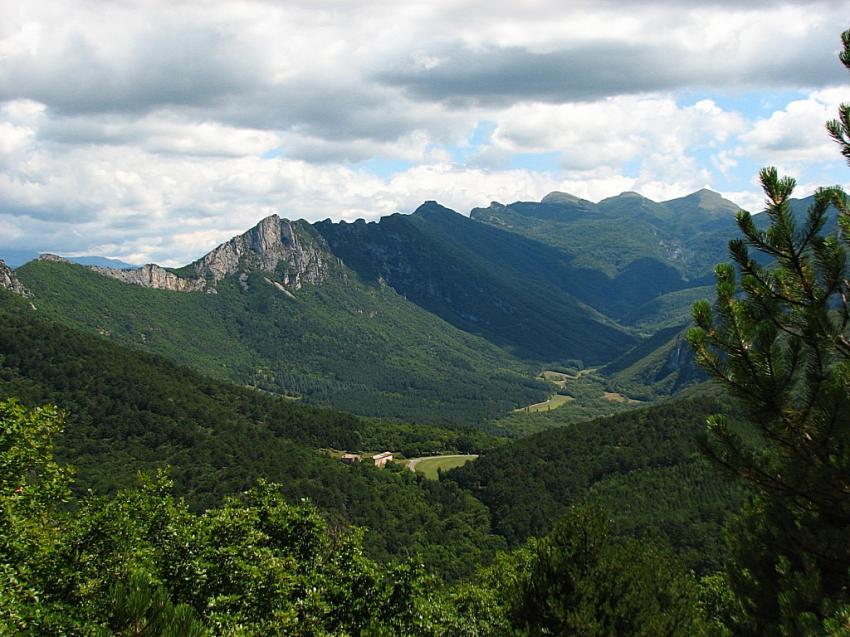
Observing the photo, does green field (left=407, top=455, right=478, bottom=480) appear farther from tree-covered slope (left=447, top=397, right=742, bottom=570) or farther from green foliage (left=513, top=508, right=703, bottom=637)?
green foliage (left=513, top=508, right=703, bottom=637)

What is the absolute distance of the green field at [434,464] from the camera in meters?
168

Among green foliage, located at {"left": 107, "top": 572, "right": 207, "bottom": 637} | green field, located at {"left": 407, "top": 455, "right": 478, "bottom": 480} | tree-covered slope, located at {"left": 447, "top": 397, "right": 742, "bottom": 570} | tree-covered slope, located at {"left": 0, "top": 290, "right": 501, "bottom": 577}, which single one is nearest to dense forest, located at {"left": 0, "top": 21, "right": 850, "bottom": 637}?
green foliage, located at {"left": 107, "top": 572, "right": 207, "bottom": 637}

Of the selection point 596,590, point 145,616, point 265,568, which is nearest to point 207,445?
point 265,568

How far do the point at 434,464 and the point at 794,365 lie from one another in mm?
168132

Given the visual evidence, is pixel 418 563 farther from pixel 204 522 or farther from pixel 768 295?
pixel 768 295

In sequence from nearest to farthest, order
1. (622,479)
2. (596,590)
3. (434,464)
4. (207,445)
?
(596,590) → (622,479) → (207,445) → (434,464)

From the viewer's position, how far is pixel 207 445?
150m

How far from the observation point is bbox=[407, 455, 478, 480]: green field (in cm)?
16826

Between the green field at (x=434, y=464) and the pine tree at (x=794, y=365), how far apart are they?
152 metres

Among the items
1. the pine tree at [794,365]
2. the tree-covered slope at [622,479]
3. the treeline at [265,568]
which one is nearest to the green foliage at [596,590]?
the treeline at [265,568]

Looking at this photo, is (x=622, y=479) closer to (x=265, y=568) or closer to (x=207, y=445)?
(x=207, y=445)

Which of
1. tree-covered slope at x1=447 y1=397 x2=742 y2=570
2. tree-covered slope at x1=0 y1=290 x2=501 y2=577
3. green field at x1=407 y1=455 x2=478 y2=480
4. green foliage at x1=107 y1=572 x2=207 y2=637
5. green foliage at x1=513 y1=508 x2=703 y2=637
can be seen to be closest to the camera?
green foliage at x1=107 y1=572 x2=207 y2=637

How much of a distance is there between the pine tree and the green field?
499ft

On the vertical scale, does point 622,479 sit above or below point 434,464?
above
